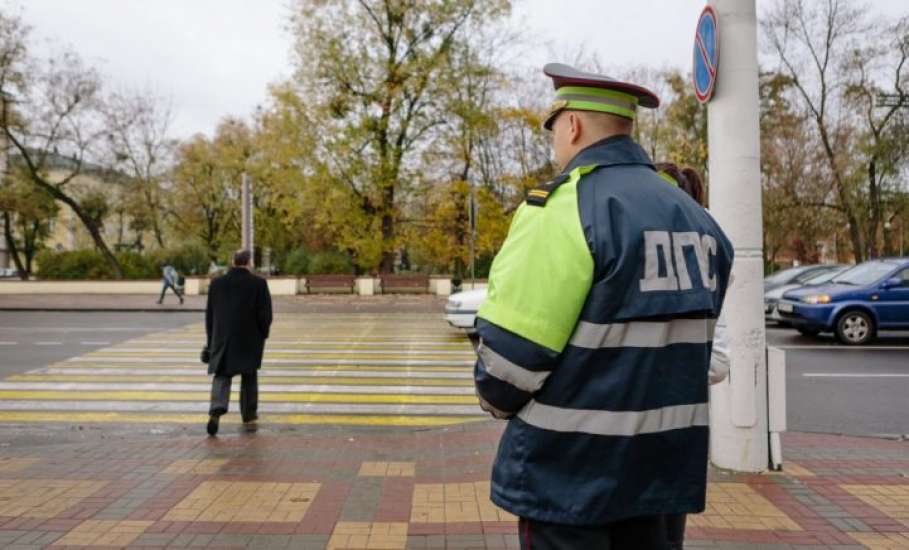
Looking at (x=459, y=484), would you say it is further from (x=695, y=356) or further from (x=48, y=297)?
(x=48, y=297)

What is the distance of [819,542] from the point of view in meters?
4.25

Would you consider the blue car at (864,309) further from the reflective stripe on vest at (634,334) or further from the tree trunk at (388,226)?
the tree trunk at (388,226)

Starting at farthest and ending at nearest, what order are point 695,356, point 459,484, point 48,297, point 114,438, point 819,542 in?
point 48,297, point 114,438, point 459,484, point 819,542, point 695,356

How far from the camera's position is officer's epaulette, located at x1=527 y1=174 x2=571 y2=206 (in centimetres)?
199

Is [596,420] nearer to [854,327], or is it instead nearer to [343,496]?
[343,496]

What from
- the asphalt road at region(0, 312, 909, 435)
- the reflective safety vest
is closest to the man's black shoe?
the asphalt road at region(0, 312, 909, 435)

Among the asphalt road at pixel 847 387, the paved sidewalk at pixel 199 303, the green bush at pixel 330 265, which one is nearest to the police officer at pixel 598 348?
the asphalt road at pixel 847 387

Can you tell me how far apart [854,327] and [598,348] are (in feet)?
48.3

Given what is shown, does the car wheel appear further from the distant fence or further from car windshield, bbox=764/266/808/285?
the distant fence

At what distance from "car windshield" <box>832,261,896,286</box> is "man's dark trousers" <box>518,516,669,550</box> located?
582 inches

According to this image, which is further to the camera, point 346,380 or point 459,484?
point 346,380

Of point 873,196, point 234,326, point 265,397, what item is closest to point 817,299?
point 265,397

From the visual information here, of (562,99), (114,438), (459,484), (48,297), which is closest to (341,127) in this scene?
(48,297)

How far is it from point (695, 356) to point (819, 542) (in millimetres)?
2854
